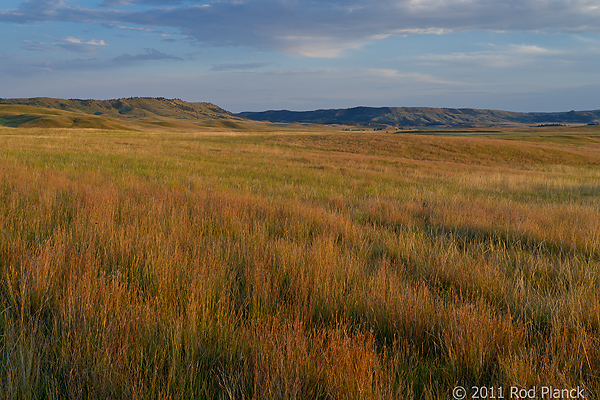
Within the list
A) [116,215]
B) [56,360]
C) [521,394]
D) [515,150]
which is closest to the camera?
[521,394]

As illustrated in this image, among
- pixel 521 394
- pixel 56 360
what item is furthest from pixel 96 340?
pixel 521 394

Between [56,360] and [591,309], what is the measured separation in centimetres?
412

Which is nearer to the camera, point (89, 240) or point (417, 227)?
point (89, 240)

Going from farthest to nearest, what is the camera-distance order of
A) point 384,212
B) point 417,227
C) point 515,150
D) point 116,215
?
point 515,150
point 384,212
point 417,227
point 116,215

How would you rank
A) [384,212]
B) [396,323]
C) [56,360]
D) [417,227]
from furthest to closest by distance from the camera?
[384,212] < [417,227] < [396,323] < [56,360]

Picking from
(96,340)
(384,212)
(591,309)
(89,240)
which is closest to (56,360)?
(96,340)

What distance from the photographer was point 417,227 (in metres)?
6.76

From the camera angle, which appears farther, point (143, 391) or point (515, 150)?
point (515, 150)

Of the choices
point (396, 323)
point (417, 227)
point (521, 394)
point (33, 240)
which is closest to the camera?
point (521, 394)

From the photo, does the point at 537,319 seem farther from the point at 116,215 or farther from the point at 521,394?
the point at 116,215

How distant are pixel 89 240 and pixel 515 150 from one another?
45.4 meters

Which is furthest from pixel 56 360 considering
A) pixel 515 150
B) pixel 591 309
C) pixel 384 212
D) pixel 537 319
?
pixel 515 150

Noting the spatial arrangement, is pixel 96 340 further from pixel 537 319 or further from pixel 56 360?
pixel 537 319

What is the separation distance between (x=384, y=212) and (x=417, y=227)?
133cm
